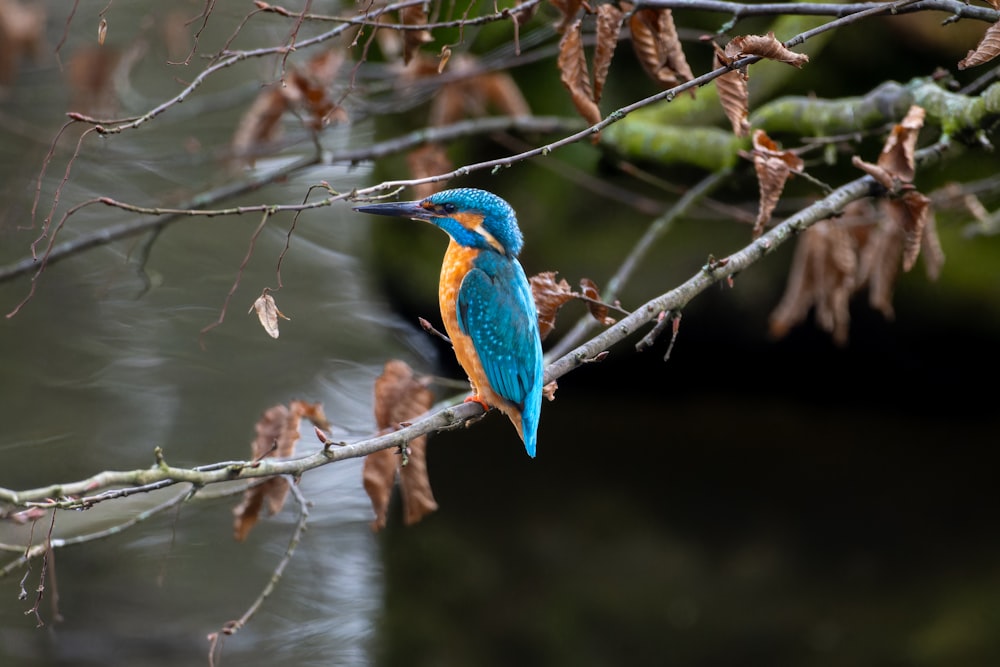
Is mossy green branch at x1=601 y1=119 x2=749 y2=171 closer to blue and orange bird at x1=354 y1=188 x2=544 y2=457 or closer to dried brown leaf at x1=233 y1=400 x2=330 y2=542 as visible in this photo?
blue and orange bird at x1=354 y1=188 x2=544 y2=457

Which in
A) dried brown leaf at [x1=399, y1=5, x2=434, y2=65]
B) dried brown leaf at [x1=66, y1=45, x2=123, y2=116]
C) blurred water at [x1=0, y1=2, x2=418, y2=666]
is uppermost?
dried brown leaf at [x1=66, y1=45, x2=123, y2=116]

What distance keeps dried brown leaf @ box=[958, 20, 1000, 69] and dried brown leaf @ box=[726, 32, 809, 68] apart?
29 cm

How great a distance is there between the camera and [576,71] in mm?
2000

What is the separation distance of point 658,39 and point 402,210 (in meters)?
0.64

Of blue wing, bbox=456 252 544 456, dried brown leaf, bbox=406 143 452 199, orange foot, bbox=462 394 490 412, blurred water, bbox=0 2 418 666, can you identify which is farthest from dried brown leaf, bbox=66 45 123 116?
orange foot, bbox=462 394 490 412

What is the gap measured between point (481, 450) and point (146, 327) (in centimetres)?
220

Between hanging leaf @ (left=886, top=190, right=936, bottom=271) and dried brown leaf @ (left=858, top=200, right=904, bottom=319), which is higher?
hanging leaf @ (left=886, top=190, right=936, bottom=271)

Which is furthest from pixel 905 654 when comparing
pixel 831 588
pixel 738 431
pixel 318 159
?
pixel 318 159

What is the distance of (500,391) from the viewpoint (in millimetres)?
2369

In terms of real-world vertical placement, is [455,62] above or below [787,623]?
above

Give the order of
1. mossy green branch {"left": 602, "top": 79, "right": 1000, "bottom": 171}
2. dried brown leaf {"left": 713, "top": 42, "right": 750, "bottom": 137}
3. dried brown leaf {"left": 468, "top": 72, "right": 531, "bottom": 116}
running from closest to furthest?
dried brown leaf {"left": 713, "top": 42, "right": 750, "bottom": 137} → mossy green branch {"left": 602, "top": 79, "right": 1000, "bottom": 171} → dried brown leaf {"left": 468, "top": 72, "right": 531, "bottom": 116}

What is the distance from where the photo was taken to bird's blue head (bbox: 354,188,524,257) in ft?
7.67

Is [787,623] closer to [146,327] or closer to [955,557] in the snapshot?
[955,557]

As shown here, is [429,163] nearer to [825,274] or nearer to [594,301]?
[594,301]
